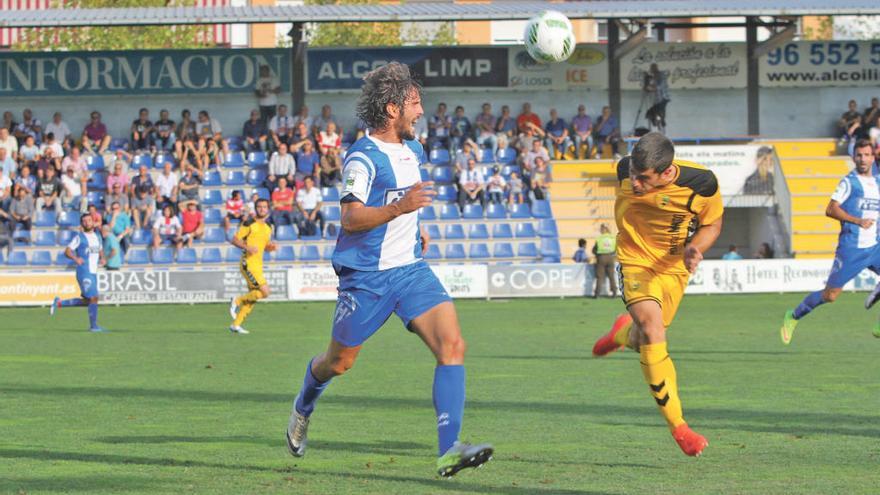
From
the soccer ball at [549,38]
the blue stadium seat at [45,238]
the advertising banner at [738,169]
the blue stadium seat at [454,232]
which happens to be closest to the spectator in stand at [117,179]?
the blue stadium seat at [45,238]

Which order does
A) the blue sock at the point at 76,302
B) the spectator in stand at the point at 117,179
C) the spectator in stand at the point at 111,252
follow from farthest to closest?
the spectator in stand at the point at 117,179 → the spectator in stand at the point at 111,252 → the blue sock at the point at 76,302

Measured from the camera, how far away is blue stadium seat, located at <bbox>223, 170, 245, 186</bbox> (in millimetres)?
34281

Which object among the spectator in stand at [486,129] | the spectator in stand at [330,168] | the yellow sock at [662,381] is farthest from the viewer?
the spectator in stand at [486,129]

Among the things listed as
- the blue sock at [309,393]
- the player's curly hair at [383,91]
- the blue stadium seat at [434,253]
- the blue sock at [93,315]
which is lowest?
the blue sock at [93,315]

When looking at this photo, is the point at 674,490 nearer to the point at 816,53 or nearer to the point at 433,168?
the point at 433,168

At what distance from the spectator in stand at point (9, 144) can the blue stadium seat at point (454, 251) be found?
11290 millimetres

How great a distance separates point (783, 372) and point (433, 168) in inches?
879

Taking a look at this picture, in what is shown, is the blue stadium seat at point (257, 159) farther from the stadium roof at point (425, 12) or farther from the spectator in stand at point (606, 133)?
the spectator in stand at point (606, 133)

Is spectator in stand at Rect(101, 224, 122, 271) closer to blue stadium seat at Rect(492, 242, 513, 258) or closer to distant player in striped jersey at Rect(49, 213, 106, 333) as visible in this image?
distant player in striped jersey at Rect(49, 213, 106, 333)

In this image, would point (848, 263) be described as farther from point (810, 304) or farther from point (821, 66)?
point (821, 66)

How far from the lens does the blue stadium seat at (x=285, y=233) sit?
3238 cm

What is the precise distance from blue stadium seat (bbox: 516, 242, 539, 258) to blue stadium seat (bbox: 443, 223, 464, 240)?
4.77ft

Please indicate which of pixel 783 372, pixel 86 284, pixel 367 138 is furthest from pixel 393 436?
pixel 86 284

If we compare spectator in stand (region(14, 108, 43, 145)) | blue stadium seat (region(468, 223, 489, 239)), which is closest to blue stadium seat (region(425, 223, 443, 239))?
blue stadium seat (region(468, 223, 489, 239))
